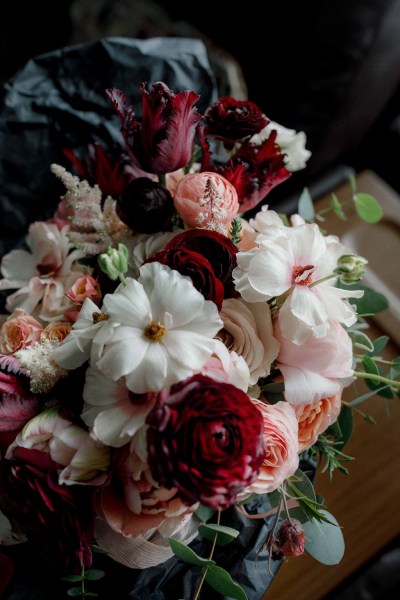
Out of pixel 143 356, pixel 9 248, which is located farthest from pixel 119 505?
pixel 9 248

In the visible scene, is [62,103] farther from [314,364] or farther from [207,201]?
[314,364]

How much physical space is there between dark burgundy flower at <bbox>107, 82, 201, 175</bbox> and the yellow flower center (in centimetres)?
18

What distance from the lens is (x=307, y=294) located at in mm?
465

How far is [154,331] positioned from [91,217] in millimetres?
217

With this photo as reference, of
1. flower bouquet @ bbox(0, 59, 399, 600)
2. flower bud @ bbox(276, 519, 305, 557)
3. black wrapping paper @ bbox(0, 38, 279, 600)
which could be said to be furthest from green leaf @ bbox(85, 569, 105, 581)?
black wrapping paper @ bbox(0, 38, 279, 600)

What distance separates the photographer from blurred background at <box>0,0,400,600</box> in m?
1.03

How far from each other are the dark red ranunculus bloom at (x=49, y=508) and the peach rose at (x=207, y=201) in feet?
0.78

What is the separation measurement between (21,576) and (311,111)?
0.93 meters

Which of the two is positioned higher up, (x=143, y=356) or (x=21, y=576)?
(x=143, y=356)

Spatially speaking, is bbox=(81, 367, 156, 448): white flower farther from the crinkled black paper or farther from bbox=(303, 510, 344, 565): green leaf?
the crinkled black paper

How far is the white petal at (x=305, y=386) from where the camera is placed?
1.58 ft

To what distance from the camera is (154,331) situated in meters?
0.42

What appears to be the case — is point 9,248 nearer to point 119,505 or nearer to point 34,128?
point 34,128

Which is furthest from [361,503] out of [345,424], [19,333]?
[19,333]
